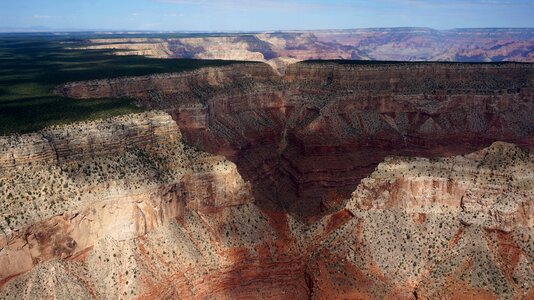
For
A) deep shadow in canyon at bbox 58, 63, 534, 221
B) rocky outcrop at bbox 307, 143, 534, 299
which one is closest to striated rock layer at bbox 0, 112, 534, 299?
rocky outcrop at bbox 307, 143, 534, 299

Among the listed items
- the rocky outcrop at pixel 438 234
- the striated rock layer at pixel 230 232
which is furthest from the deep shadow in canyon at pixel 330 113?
the rocky outcrop at pixel 438 234

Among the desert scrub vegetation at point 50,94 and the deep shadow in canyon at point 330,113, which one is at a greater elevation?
the desert scrub vegetation at point 50,94

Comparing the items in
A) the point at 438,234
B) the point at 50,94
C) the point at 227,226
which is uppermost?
the point at 50,94

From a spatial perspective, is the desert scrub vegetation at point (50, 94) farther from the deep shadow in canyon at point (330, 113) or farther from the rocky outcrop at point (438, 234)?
the rocky outcrop at point (438, 234)

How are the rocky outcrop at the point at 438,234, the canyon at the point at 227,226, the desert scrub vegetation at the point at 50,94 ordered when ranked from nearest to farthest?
the canyon at the point at 227,226 < the rocky outcrop at the point at 438,234 < the desert scrub vegetation at the point at 50,94

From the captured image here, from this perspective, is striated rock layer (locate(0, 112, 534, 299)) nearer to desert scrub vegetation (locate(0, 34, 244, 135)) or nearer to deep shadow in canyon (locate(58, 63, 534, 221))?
desert scrub vegetation (locate(0, 34, 244, 135))

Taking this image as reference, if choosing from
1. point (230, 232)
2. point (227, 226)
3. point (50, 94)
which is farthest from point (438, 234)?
point (50, 94)

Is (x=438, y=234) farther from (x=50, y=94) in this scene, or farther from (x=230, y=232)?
(x=50, y=94)

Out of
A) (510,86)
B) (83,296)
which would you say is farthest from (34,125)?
(510,86)

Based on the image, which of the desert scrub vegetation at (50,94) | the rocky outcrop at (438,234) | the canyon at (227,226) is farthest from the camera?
the desert scrub vegetation at (50,94)
